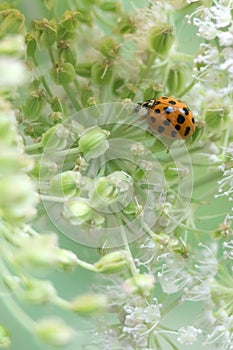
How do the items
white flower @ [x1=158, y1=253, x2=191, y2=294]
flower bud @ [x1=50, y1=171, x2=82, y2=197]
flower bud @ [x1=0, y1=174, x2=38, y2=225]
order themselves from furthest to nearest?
white flower @ [x1=158, y1=253, x2=191, y2=294], flower bud @ [x1=50, y1=171, x2=82, y2=197], flower bud @ [x1=0, y1=174, x2=38, y2=225]

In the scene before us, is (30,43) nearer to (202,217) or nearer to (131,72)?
(131,72)

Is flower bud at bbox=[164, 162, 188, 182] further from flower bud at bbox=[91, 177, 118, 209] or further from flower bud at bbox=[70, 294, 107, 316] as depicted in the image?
flower bud at bbox=[70, 294, 107, 316]

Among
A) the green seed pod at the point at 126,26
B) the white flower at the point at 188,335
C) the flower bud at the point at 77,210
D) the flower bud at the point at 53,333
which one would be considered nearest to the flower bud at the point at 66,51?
the green seed pod at the point at 126,26

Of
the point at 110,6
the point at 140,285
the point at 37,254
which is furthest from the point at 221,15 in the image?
the point at 37,254

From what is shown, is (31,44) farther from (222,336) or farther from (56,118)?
(222,336)

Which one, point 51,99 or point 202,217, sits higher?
point 51,99

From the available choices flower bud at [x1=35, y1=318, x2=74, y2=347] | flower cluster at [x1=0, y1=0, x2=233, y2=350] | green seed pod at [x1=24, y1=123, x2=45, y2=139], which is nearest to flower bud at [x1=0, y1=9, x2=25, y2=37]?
flower cluster at [x1=0, y1=0, x2=233, y2=350]

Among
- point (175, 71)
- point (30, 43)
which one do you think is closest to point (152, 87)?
point (175, 71)
